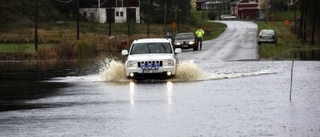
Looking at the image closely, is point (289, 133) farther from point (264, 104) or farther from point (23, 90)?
point (23, 90)

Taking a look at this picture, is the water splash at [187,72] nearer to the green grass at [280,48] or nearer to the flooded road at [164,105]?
the flooded road at [164,105]

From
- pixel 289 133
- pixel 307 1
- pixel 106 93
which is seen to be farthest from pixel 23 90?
pixel 307 1

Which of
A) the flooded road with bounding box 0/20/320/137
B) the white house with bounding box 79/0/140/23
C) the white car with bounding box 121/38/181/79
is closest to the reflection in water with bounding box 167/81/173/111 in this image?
the flooded road with bounding box 0/20/320/137

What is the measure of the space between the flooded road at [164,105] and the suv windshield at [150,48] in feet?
3.12

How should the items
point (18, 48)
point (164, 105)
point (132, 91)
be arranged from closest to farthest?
point (164, 105), point (132, 91), point (18, 48)

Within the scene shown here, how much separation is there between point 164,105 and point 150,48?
1064cm

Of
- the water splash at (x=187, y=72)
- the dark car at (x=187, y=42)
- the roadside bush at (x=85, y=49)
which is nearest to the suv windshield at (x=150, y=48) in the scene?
the water splash at (x=187, y=72)

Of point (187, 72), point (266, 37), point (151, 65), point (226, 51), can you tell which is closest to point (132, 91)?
point (151, 65)

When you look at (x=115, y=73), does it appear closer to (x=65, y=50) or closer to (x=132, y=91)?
(x=132, y=91)

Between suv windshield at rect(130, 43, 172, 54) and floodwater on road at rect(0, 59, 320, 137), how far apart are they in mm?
914

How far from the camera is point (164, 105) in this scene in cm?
1955

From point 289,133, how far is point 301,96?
7631 millimetres

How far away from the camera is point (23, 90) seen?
86.4 ft

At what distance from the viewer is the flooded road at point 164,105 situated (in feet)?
49.4
